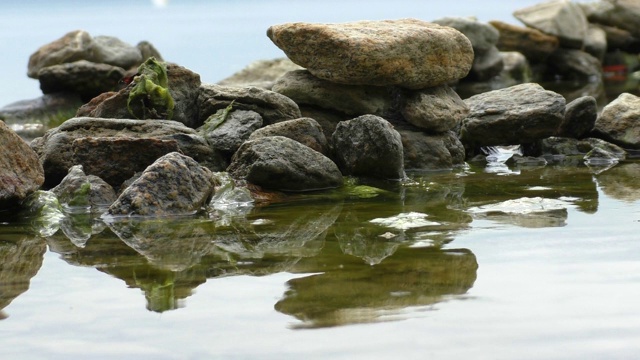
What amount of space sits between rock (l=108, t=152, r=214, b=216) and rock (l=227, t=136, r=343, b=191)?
960mm

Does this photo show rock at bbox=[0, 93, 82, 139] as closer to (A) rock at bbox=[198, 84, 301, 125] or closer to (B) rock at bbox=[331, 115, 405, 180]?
(A) rock at bbox=[198, 84, 301, 125]

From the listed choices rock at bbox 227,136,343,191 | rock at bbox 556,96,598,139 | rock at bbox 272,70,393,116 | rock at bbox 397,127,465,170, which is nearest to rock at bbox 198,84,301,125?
rock at bbox 272,70,393,116

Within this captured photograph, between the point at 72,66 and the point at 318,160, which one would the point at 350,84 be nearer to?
the point at 318,160

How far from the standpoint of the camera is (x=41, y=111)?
20875mm

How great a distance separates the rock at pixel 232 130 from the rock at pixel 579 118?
397 cm

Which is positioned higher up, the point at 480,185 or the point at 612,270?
the point at 612,270

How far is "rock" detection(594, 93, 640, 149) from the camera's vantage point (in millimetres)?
11609

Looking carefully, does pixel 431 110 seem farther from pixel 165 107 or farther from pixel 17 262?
pixel 17 262

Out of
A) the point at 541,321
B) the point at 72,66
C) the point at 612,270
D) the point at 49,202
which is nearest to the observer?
the point at 541,321

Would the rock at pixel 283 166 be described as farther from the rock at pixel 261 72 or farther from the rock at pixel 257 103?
the rock at pixel 261 72

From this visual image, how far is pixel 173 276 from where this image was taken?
5898 millimetres

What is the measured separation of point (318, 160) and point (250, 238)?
244cm

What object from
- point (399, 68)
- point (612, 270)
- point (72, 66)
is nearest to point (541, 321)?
point (612, 270)

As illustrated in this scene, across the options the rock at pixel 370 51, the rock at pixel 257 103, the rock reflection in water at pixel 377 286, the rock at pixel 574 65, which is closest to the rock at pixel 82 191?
the rock at pixel 257 103
